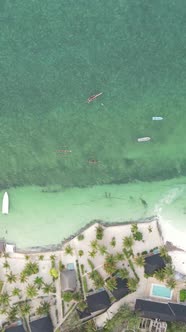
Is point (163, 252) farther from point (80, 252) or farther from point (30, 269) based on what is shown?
point (30, 269)

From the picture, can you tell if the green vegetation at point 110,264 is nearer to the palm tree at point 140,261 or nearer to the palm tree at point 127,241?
the palm tree at point 127,241

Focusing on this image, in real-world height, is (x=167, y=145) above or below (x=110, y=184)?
above

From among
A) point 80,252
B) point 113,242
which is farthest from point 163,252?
point 80,252

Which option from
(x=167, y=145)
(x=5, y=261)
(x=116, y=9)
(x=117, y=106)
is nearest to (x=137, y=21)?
(x=116, y=9)

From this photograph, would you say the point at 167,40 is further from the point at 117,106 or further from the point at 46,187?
the point at 46,187

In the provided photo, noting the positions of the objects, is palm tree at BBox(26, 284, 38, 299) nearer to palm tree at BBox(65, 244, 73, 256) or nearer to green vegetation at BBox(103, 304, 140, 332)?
palm tree at BBox(65, 244, 73, 256)
